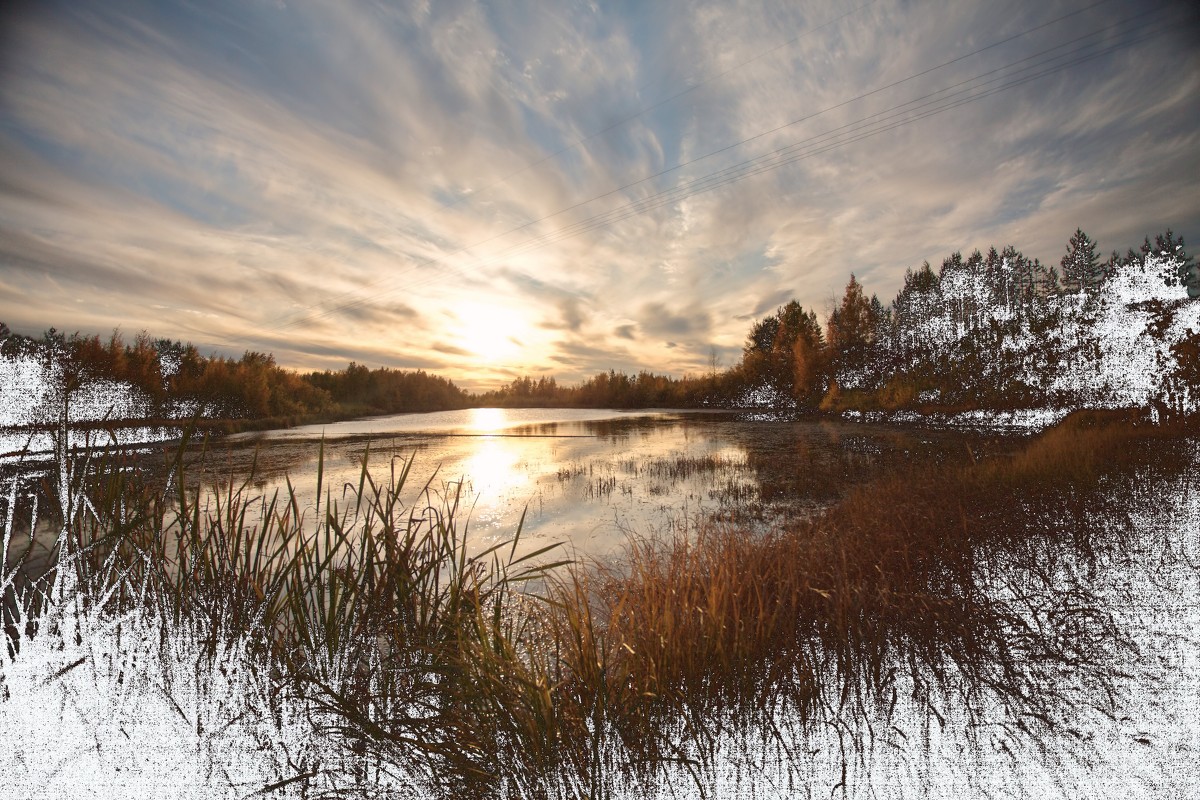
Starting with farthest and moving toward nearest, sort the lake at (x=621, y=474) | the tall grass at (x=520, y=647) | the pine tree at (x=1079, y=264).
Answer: the pine tree at (x=1079, y=264)
the lake at (x=621, y=474)
the tall grass at (x=520, y=647)

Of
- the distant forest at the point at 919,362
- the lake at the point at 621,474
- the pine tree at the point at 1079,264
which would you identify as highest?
the pine tree at the point at 1079,264

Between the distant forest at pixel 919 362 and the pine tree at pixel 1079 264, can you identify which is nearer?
the distant forest at pixel 919 362

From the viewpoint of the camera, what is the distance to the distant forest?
19.0 metres

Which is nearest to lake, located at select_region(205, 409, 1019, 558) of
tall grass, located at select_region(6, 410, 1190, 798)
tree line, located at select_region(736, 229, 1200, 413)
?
tall grass, located at select_region(6, 410, 1190, 798)

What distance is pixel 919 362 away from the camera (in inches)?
1893

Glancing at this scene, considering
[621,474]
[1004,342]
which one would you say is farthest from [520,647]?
[1004,342]

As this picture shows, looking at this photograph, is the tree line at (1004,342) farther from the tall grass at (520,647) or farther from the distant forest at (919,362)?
the tall grass at (520,647)

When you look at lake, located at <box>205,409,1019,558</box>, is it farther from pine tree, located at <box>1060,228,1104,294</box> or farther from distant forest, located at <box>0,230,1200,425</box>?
pine tree, located at <box>1060,228,1104,294</box>

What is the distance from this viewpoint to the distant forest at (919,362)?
19.0 metres

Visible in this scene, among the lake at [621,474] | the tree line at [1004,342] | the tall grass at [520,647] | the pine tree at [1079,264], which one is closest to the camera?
the tall grass at [520,647]

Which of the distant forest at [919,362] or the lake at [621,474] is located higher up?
the distant forest at [919,362]

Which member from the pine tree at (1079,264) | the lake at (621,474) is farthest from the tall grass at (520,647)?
the pine tree at (1079,264)

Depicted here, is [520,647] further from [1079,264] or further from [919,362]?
[1079,264]

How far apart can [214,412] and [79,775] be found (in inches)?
2192
